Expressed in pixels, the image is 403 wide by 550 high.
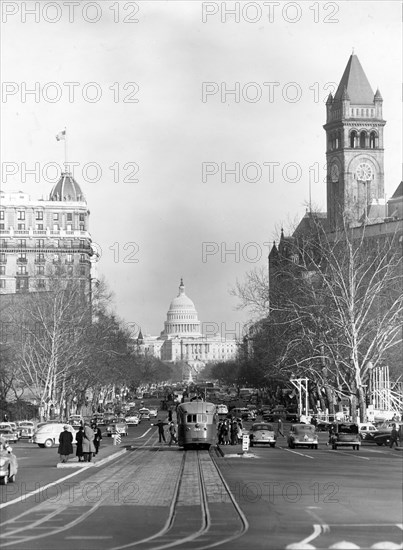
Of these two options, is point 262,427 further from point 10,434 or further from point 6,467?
point 6,467

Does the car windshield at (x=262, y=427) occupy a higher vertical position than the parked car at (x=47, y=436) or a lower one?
higher

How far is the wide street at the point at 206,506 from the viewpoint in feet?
72.3

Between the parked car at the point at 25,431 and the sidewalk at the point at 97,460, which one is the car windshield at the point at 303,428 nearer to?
the sidewalk at the point at 97,460

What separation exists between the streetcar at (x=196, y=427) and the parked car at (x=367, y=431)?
36.2 ft

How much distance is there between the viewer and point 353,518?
2519cm

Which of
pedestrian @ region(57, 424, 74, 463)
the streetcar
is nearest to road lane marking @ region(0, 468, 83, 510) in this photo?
pedestrian @ region(57, 424, 74, 463)

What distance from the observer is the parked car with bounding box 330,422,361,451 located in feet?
210

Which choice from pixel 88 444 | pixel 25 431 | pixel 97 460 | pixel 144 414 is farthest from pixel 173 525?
pixel 144 414

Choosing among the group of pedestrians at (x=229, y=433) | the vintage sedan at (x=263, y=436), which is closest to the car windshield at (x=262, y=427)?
the vintage sedan at (x=263, y=436)

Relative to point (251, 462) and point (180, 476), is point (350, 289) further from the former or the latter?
point (180, 476)

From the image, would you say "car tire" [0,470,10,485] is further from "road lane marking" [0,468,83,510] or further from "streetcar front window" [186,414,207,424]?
"streetcar front window" [186,414,207,424]

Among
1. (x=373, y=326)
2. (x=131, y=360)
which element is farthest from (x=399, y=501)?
(x=131, y=360)

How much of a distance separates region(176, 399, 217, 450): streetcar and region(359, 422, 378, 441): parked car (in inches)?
434

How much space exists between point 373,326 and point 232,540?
67.1m
